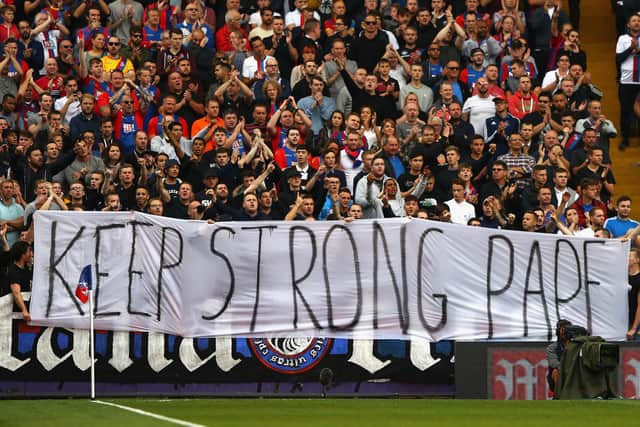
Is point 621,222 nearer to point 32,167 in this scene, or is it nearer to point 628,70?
point 628,70

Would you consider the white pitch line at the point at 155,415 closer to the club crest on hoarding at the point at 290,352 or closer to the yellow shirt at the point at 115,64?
the club crest on hoarding at the point at 290,352

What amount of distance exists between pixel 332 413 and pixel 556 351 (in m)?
3.70

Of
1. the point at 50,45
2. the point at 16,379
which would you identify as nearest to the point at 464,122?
the point at 50,45

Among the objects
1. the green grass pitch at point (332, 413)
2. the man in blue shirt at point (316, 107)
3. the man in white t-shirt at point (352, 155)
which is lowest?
the green grass pitch at point (332, 413)

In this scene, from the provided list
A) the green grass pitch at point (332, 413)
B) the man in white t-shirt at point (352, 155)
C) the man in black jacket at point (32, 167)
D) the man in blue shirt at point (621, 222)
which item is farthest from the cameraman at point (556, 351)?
the man in black jacket at point (32, 167)

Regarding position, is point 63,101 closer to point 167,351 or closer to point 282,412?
point 167,351

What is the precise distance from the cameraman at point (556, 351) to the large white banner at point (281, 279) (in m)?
2.36

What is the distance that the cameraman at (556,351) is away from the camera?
17.2 meters

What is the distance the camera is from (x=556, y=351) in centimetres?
1759

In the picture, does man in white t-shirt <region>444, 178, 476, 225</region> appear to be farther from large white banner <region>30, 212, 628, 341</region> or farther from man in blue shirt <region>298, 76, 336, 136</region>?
man in blue shirt <region>298, 76, 336, 136</region>

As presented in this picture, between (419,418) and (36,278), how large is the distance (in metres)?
6.88

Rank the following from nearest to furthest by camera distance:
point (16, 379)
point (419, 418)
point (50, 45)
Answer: point (419, 418)
point (16, 379)
point (50, 45)

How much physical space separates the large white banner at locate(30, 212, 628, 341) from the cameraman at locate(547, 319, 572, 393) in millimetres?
2356

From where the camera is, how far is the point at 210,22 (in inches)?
1038
